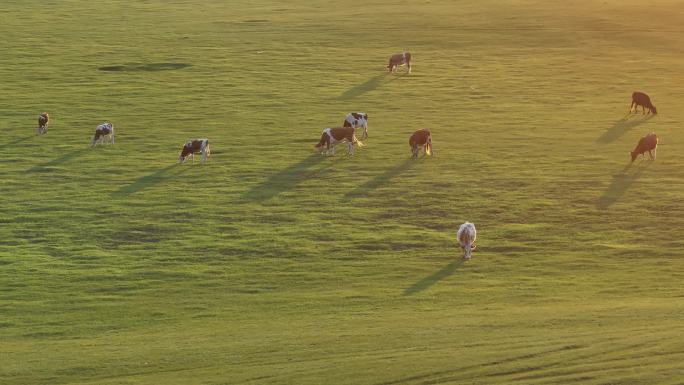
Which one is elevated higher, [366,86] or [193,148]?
[366,86]

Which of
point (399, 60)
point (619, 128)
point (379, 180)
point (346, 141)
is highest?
point (399, 60)

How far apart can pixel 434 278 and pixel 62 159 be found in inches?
785

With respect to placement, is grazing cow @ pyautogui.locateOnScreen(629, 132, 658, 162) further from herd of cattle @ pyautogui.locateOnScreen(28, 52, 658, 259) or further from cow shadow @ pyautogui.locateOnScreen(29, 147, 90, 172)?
cow shadow @ pyautogui.locateOnScreen(29, 147, 90, 172)

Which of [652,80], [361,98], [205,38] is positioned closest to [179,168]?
[361,98]

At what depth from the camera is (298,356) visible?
25.0 metres

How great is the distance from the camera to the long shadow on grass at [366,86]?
59656 millimetres

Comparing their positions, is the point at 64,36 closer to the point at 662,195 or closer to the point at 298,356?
the point at 662,195

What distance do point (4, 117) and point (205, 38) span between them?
26751 mm

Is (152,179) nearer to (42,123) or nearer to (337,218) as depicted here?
(337,218)

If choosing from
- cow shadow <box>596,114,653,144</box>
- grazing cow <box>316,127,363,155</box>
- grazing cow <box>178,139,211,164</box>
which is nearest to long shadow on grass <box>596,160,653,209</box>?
cow shadow <box>596,114,653,144</box>

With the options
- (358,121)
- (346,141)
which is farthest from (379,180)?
(358,121)

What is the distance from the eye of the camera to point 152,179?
43.0 m

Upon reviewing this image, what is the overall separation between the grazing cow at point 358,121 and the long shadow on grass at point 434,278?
671 inches

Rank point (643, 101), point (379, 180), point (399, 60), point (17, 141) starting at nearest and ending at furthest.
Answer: point (379, 180) < point (17, 141) < point (643, 101) < point (399, 60)
